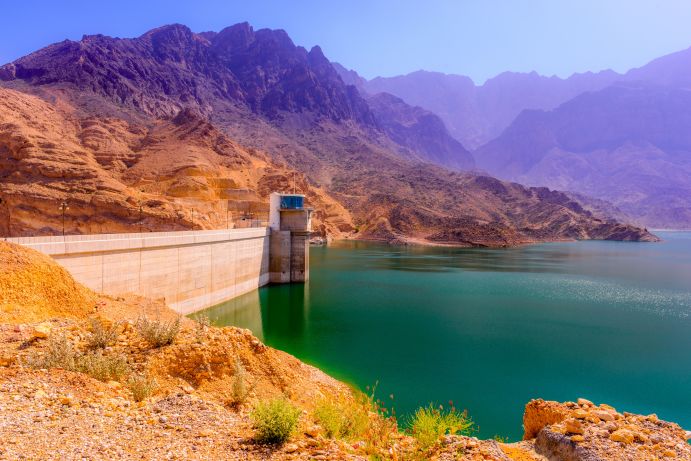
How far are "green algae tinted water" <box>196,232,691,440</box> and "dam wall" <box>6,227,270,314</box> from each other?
1.71 m

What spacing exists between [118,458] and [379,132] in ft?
643

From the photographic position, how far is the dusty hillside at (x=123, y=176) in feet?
126

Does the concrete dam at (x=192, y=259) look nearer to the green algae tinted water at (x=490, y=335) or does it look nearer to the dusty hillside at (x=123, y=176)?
the green algae tinted water at (x=490, y=335)

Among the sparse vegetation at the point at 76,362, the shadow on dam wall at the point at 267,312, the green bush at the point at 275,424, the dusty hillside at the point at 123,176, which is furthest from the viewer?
the dusty hillside at the point at 123,176

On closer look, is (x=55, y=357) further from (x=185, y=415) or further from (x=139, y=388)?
(x=185, y=415)

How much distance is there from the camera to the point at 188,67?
15950cm

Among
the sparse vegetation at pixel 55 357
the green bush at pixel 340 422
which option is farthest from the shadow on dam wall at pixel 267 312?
the green bush at pixel 340 422

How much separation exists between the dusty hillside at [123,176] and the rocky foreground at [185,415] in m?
31.7

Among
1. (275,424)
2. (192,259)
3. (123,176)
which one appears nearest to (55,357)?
(275,424)

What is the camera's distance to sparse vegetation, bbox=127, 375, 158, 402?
641cm

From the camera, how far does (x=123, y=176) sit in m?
54.8

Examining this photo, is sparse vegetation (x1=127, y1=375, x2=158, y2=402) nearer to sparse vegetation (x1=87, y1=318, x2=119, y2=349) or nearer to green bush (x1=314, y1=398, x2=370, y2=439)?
sparse vegetation (x1=87, y1=318, x2=119, y2=349)

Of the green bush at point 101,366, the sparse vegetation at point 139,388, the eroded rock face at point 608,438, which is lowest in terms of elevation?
the eroded rock face at point 608,438

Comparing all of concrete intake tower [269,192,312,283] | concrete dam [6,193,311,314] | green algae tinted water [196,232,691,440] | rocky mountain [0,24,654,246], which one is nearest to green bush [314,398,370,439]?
green algae tinted water [196,232,691,440]
